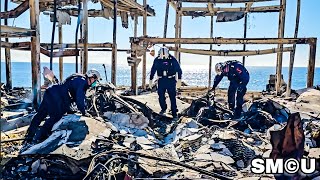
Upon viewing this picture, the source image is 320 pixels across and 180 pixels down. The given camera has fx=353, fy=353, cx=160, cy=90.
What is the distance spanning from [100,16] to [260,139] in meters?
10.5

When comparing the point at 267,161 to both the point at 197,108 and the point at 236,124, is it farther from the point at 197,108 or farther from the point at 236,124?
the point at 197,108

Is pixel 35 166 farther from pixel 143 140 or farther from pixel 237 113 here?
pixel 237 113

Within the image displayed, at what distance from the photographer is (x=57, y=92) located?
719cm

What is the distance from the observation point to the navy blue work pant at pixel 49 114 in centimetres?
705

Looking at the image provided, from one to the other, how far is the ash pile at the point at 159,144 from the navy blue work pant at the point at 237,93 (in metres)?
0.32

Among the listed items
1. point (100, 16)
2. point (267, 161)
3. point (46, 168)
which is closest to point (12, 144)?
point (46, 168)

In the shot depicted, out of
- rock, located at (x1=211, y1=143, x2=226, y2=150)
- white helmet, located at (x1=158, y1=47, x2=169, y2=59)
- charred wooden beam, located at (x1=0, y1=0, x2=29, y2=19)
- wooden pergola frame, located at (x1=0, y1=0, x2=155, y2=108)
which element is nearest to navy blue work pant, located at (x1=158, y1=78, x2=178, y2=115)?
white helmet, located at (x1=158, y1=47, x2=169, y2=59)

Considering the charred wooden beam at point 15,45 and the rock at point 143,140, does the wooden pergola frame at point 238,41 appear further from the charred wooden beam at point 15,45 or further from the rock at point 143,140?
the rock at point 143,140

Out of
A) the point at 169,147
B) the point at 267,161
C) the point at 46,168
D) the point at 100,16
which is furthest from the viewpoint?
the point at 100,16

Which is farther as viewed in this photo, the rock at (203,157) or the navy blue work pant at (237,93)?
the navy blue work pant at (237,93)

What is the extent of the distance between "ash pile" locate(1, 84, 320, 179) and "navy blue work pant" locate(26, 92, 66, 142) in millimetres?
159

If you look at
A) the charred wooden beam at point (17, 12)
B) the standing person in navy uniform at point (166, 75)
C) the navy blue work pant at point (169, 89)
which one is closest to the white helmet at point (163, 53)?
the standing person in navy uniform at point (166, 75)

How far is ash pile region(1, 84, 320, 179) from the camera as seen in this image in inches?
205

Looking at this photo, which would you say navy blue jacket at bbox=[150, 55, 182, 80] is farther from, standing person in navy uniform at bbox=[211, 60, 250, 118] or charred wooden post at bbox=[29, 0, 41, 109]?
charred wooden post at bbox=[29, 0, 41, 109]
